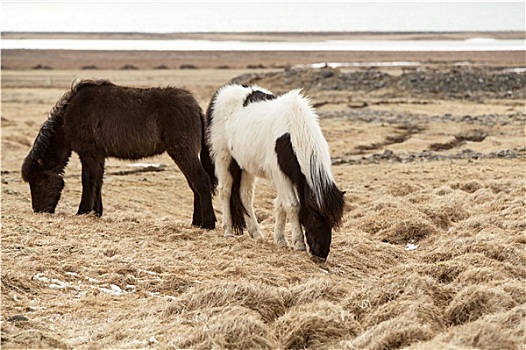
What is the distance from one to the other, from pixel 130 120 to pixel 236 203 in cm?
194

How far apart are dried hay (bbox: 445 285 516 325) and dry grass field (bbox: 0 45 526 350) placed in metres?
0.01

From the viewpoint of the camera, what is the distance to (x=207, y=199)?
416 inches

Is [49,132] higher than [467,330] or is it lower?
higher

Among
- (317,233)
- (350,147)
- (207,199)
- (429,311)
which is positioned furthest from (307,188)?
(350,147)

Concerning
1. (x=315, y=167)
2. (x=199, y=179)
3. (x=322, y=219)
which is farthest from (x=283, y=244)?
(x=199, y=179)

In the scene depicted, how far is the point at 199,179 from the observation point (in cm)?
1058

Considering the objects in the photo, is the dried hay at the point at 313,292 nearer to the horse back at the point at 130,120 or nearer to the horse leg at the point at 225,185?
the horse leg at the point at 225,185

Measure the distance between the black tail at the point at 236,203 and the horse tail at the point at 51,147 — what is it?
2490mm

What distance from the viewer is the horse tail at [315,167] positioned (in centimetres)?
888

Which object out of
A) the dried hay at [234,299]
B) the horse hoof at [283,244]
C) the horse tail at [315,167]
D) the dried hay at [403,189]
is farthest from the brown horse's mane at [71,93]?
the dried hay at [403,189]

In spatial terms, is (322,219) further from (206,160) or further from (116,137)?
(116,137)

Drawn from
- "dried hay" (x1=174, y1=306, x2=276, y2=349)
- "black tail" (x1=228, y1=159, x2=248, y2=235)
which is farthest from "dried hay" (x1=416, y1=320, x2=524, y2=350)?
"black tail" (x1=228, y1=159, x2=248, y2=235)

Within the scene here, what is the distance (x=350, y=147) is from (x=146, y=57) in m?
57.4

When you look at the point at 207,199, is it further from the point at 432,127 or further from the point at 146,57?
the point at 146,57
